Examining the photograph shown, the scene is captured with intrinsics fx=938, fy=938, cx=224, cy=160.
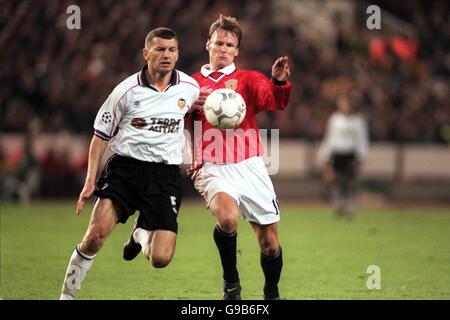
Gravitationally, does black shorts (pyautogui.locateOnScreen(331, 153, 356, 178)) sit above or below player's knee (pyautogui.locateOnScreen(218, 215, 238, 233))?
above

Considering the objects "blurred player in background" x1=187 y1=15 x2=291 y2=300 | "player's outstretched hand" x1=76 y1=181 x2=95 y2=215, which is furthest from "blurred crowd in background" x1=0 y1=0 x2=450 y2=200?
"player's outstretched hand" x1=76 y1=181 x2=95 y2=215

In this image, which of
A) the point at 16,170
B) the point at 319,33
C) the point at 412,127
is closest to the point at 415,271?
the point at 16,170

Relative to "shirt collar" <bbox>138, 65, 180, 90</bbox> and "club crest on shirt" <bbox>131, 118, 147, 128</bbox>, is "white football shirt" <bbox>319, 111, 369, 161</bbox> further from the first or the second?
"club crest on shirt" <bbox>131, 118, 147, 128</bbox>

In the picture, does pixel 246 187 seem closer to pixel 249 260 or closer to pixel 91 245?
pixel 91 245

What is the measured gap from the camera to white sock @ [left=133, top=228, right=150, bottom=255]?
7660 mm

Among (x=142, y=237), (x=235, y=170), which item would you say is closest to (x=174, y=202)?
(x=142, y=237)

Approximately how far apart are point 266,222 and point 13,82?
44.2ft

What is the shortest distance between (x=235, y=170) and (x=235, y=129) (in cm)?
35

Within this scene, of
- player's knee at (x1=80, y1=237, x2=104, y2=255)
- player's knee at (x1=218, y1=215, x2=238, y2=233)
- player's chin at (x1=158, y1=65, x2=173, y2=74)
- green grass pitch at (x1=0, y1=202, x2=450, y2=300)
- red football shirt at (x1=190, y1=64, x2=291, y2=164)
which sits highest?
player's chin at (x1=158, y1=65, x2=173, y2=74)

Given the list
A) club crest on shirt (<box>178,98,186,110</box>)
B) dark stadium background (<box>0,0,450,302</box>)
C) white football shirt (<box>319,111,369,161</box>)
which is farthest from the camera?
white football shirt (<box>319,111,369,161</box>)

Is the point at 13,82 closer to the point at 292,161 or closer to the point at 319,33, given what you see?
the point at 292,161

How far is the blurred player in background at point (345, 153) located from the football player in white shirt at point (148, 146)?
1016 cm

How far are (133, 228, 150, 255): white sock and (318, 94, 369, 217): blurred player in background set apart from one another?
10105 millimetres

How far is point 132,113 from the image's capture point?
750 cm
